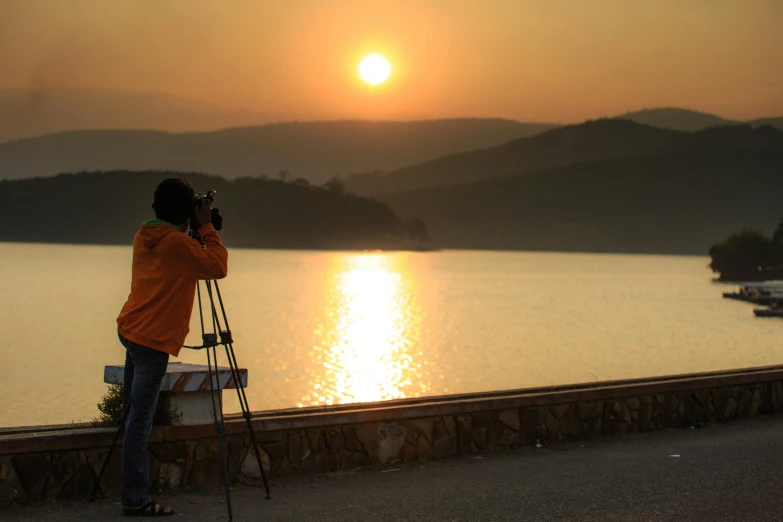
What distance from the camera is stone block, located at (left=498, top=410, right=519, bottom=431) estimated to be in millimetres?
8586

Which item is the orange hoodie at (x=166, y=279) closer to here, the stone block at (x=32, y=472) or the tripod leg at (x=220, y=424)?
the tripod leg at (x=220, y=424)

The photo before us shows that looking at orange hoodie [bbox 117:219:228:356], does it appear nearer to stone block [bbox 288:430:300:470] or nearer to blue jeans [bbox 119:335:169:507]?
blue jeans [bbox 119:335:169:507]

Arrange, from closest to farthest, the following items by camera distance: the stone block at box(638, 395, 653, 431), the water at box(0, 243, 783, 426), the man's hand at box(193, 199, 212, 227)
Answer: the man's hand at box(193, 199, 212, 227), the stone block at box(638, 395, 653, 431), the water at box(0, 243, 783, 426)

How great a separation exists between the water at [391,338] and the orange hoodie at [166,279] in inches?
765

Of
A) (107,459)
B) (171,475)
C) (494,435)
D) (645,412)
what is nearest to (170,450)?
(171,475)

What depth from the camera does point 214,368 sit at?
22.3ft

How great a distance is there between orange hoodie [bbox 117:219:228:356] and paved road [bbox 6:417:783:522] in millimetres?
1108

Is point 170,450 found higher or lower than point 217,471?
higher

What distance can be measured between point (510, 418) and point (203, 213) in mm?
3709

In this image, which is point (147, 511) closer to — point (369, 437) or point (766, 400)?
point (369, 437)

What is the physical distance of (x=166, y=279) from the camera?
232 inches

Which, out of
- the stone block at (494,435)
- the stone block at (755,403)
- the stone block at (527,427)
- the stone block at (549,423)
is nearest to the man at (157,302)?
the stone block at (494,435)

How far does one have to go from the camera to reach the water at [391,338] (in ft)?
117

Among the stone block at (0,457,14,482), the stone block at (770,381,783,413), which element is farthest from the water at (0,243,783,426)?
the stone block at (0,457,14,482)
